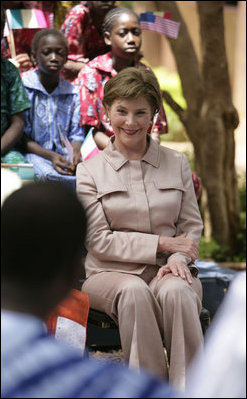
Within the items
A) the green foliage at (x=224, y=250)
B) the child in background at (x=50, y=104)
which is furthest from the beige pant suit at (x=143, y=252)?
the green foliage at (x=224, y=250)

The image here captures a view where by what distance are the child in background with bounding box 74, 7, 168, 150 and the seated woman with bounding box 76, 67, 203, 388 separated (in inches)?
41.6

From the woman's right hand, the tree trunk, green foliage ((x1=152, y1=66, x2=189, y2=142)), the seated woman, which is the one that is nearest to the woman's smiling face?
the seated woman

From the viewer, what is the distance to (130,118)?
372cm

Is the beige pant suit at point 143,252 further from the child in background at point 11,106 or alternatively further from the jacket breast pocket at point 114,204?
the child in background at point 11,106

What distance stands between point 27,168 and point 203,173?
373 cm

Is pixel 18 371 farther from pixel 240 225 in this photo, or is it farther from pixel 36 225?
pixel 240 225

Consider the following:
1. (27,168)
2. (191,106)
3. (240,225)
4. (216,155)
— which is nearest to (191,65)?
(191,106)

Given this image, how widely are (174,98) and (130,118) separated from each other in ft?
36.1

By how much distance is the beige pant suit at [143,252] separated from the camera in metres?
3.38

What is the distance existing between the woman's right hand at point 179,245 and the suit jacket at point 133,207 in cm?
3

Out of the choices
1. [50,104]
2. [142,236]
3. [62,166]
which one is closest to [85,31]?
[50,104]

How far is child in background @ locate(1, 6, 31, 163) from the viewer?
4695 mm

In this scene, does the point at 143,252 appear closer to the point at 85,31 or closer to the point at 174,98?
the point at 85,31

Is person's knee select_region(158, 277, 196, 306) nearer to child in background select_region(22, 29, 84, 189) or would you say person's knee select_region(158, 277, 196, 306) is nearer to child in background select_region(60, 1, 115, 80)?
child in background select_region(22, 29, 84, 189)
